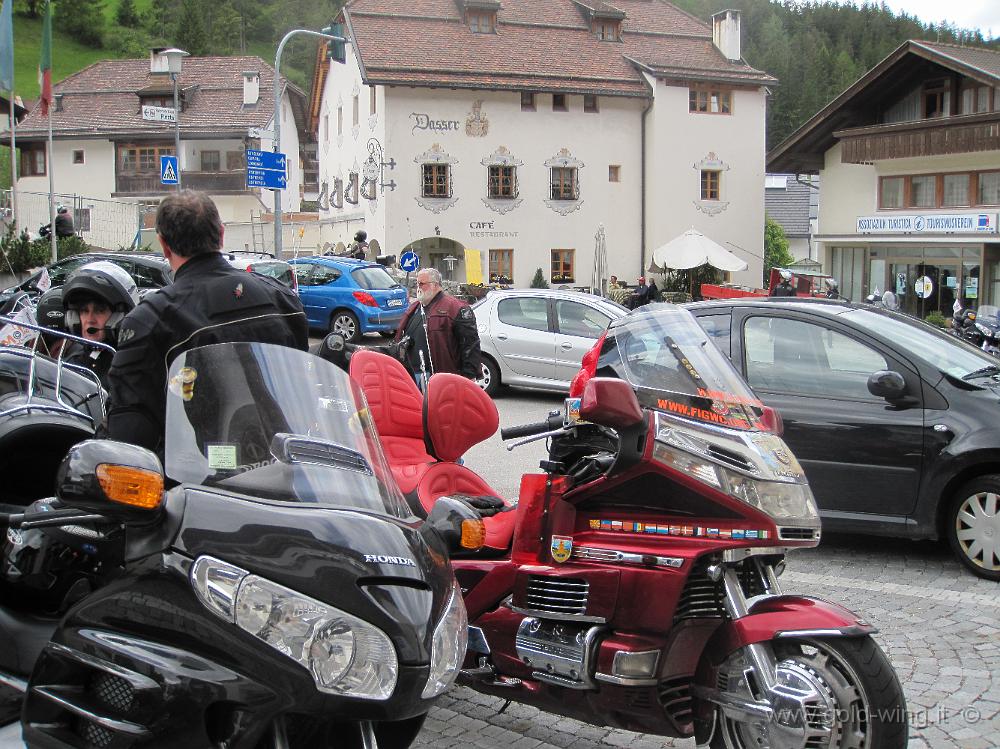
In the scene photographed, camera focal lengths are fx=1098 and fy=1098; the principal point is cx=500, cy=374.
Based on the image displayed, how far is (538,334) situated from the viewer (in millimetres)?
15820

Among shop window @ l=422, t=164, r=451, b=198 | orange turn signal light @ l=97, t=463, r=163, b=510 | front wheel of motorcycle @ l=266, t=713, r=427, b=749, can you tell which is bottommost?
front wheel of motorcycle @ l=266, t=713, r=427, b=749

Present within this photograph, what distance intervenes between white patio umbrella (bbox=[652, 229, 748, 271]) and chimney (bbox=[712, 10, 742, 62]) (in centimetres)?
1066

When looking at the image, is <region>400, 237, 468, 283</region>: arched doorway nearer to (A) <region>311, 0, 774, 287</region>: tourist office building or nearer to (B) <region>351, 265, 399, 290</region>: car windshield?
(A) <region>311, 0, 774, 287</region>: tourist office building

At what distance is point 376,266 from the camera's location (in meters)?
23.9

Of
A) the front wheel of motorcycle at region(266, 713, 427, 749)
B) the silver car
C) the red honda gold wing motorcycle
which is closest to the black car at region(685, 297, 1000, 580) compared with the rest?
the red honda gold wing motorcycle

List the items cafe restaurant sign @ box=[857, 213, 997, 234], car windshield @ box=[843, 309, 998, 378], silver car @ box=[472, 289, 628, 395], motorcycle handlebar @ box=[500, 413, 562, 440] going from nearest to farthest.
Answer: motorcycle handlebar @ box=[500, 413, 562, 440], car windshield @ box=[843, 309, 998, 378], silver car @ box=[472, 289, 628, 395], cafe restaurant sign @ box=[857, 213, 997, 234]

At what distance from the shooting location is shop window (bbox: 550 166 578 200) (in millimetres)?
40906

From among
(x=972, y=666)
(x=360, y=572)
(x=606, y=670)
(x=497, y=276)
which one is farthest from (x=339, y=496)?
(x=497, y=276)

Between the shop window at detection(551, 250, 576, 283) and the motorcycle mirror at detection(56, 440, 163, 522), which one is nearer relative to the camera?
the motorcycle mirror at detection(56, 440, 163, 522)

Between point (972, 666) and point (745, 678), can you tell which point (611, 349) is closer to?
point (745, 678)

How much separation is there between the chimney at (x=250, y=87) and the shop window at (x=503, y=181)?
25.4 metres

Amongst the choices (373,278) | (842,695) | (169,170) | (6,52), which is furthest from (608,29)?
(842,695)

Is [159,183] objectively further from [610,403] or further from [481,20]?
[610,403]

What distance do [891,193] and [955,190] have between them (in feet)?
7.79
